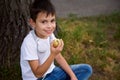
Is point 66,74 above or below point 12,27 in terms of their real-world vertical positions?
below

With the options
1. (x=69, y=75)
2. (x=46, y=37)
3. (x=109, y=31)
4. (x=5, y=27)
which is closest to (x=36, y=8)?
(x=46, y=37)

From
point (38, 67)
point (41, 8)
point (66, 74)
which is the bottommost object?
point (66, 74)

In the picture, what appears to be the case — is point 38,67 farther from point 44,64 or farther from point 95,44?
point 95,44

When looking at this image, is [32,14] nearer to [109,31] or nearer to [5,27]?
[5,27]

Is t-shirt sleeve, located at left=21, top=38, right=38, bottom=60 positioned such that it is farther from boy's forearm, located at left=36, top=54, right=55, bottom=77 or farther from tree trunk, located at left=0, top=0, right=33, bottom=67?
tree trunk, located at left=0, top=0, right=33, bottom=67

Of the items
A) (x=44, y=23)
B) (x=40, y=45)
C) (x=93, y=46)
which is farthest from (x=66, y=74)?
(x=93, y=46)

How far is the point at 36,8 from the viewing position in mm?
2889

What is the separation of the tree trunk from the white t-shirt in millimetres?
935

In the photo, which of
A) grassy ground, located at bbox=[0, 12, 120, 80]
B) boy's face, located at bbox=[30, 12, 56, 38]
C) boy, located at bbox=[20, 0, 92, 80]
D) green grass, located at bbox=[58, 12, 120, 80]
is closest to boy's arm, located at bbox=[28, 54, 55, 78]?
boy, located at bbox=[20, 0, 92, 80]

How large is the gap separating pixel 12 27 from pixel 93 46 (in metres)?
1.35

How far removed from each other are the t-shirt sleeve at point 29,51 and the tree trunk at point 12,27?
3.51ft

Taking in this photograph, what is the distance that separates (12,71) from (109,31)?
202 cm

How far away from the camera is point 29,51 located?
288 cm

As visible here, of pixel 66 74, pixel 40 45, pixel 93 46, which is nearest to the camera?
pixel 40 45
